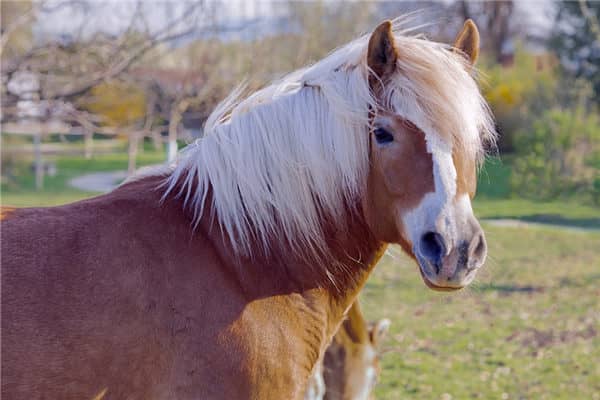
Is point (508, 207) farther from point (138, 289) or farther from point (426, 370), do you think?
point (138, 289)

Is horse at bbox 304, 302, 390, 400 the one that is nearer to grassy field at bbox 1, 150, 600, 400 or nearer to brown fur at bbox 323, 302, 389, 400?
brown fur at bbox 323, 302, 389, 400

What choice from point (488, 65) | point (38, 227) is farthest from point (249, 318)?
point (488, 65)

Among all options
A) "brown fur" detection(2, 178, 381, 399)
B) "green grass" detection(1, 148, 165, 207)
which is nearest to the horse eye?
"brown fur" detection(2, 178, 381, 399)

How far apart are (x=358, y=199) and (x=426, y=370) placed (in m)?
3.76

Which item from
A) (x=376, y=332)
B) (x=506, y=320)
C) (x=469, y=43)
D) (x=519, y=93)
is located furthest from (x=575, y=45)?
(x=469, y=43)

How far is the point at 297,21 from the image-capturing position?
1739cm

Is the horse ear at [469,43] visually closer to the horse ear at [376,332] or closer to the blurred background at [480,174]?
the blurred background at [480,174]

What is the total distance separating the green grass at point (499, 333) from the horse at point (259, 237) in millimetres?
634

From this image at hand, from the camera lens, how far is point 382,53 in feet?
8.75

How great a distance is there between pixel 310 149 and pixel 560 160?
1230cm

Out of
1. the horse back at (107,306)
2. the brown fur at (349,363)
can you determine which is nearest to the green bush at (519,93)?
the brown fur at (349,363)

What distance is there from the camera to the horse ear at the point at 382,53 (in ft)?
8.54

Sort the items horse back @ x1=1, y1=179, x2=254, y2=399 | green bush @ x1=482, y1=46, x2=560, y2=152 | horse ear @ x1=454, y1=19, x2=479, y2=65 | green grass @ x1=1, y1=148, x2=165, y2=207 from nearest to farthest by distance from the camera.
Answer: horse back @ x1=1, y1=179, x2=254, y2=399 → horse ear @ x1=454, y1=19, x2=479, y2=65 → green grass @ x1=1, y1=148, x2=165, y2=207 → green bush @ x1=482, y1=46, x2=560, y2=152

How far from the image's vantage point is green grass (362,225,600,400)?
5.71 meters
